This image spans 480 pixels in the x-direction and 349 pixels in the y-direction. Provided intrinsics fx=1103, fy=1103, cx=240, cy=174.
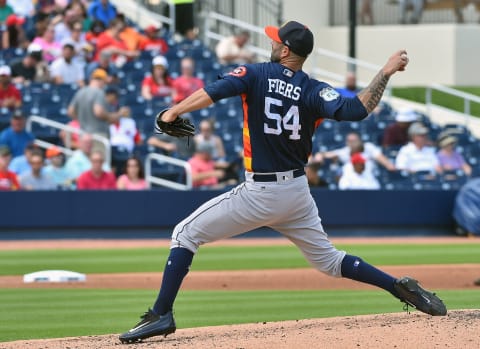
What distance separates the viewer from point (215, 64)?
64.8ft

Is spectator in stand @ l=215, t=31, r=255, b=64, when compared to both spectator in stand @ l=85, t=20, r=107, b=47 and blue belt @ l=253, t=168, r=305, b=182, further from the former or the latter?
blue belt @ l=253, t=168, r=305, b=182

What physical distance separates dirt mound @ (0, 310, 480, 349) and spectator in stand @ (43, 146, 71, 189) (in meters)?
8.53

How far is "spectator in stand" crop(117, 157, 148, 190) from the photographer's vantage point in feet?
50.9

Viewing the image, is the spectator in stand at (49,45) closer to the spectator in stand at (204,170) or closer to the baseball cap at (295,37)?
the spectator in stand at (204,170)

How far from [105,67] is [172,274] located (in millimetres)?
11977

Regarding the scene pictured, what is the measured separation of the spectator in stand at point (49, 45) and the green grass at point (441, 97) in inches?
353

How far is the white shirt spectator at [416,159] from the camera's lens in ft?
56.9

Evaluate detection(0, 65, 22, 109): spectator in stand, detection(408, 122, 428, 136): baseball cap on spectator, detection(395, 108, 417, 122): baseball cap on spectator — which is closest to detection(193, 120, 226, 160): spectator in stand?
detection(0, 65, 22, 109): spectator in stand

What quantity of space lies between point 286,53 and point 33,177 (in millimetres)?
9036

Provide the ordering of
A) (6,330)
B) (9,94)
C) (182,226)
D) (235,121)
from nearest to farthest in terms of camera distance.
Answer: (182,226) → (6,330) → (9,94) → (235,121)

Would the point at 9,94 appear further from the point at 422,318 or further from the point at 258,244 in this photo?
the point at 422,318

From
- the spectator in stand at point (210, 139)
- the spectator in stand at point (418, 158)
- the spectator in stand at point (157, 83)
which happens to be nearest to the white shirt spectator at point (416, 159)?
the spectator in stand at point (418, 158)

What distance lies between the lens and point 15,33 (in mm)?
18953

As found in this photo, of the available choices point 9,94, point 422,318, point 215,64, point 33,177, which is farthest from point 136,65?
point 422,318
